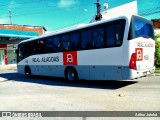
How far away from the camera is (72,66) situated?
14.1 m

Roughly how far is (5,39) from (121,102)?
36.1 metres

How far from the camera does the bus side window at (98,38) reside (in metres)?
11.9

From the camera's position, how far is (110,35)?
37.4ft

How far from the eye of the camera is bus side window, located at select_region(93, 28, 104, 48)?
11878mm

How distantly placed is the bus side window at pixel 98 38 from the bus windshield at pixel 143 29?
5.73 ft

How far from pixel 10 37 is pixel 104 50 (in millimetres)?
30512

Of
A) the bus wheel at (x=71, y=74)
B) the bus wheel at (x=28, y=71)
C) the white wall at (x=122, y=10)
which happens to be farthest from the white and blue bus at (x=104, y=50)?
the white wall at (x=122, y=10)

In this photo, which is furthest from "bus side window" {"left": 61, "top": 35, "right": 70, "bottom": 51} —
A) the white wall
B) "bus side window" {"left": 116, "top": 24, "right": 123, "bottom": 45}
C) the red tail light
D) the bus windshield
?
the white wall

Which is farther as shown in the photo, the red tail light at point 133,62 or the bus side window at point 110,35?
the bus side window at point 110,35

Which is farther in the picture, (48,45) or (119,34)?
(48,45)

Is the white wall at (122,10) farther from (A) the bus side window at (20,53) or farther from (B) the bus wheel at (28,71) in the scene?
(B) the bus wheel at (28,71)

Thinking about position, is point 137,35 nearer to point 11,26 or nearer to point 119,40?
point 119,40

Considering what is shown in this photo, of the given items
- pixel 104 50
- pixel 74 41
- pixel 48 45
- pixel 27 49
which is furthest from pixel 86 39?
pixel 27 49

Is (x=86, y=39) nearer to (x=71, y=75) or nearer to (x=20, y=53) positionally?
(x=71, y=75)
